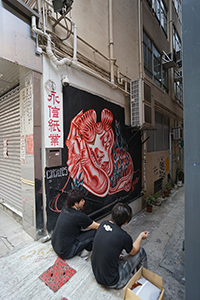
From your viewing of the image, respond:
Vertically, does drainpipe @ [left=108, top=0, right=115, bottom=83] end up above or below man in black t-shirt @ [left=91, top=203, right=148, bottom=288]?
above

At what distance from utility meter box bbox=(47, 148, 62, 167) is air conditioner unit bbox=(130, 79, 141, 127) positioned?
10.8ft

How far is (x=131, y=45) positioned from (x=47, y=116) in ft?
17.1

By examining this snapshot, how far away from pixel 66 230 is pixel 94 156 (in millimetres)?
2114

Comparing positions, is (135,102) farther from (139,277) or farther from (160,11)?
(160,11)

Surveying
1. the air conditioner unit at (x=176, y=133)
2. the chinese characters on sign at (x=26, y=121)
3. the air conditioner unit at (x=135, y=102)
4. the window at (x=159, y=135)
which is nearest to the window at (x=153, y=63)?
the window at (x=159, y=135)

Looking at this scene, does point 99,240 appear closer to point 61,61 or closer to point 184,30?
point 184,30

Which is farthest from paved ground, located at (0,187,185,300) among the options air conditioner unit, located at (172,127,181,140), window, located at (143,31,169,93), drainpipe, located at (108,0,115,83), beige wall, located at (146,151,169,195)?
window, located at (143,31,169,93)

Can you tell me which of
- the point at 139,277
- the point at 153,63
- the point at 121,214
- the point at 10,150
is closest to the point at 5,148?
the point at 10,150

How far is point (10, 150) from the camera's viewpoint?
13.4ft

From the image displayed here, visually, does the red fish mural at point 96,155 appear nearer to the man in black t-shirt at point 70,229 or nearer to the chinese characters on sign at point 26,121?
the chinese characters on sign at point 26,121

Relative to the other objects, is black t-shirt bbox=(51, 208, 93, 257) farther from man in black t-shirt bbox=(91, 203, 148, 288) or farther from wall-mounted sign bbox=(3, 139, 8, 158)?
wall-mounted sign bbox=(3, 139, 8, 158)

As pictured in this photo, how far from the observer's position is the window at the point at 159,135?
7523 mm

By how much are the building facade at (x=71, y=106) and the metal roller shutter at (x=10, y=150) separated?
0.03 metres

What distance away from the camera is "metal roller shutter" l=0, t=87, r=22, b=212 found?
3.72 metres
